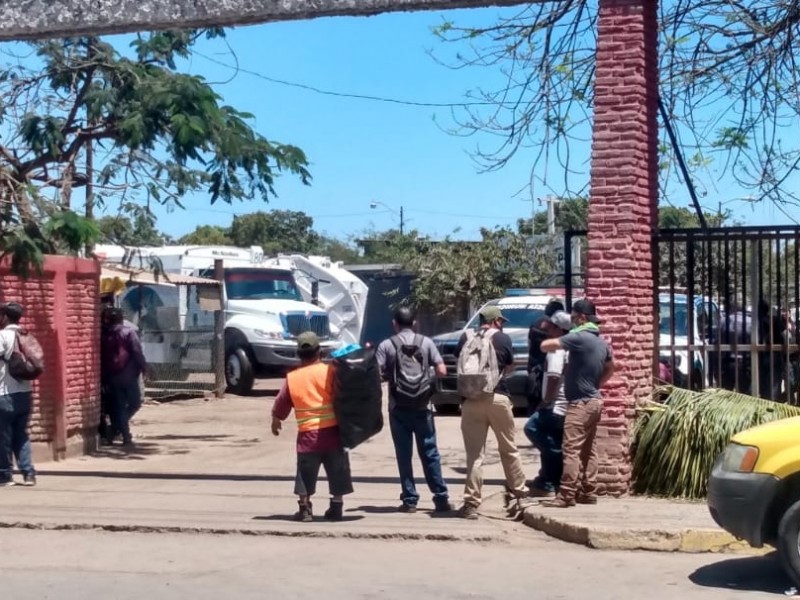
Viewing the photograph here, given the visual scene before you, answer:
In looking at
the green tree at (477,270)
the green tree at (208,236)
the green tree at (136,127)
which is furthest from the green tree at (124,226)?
the green tree at (208,236)

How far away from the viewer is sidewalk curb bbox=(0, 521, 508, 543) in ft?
31.5

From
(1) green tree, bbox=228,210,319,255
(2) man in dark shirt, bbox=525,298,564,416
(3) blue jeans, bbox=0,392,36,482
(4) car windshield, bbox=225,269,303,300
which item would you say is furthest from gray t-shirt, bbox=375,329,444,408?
(1) green tree, bbox=228,210,319,255

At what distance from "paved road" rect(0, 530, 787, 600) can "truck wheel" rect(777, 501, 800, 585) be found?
214 mm

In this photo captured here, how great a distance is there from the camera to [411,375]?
1034 cm

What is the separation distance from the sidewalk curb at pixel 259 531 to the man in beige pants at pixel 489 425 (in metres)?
0.73

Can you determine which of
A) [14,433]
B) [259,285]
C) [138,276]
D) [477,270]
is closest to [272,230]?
[477,270]

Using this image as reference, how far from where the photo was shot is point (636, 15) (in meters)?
10.9

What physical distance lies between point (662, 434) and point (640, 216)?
6.45 ft

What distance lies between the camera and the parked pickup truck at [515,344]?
18250mm

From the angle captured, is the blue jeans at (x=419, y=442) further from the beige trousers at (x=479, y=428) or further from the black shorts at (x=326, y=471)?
the black shorts at (x=326, y=471)

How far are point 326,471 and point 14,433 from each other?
3.86m

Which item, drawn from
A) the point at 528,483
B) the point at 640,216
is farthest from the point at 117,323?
→ the point at 640,216

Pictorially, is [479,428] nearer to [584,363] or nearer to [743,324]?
[584,363]

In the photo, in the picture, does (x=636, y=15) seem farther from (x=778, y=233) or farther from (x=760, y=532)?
(x=760, y=532)
